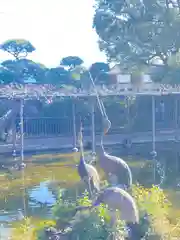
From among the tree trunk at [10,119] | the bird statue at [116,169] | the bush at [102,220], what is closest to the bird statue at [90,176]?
the bird statue at [116,169]

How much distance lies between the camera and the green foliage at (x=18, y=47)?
38.9m

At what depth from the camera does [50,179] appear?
16.5 m

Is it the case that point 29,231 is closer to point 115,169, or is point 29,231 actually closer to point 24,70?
point 115,169

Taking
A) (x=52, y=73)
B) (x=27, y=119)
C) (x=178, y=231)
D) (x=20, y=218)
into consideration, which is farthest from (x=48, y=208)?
(x=52, y=73)

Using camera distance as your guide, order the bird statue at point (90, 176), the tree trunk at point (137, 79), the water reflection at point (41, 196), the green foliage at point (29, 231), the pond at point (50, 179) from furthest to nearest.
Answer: the tree trunk at point (137, 79), the water reflection at point (41, 196), the pond at point (50, 179), the bird statue at point (90, 176), the green foliage at point (29, 231)

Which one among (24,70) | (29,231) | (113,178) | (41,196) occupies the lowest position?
(41,196)

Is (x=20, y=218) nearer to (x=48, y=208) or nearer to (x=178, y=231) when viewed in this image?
(x=48, y=208)

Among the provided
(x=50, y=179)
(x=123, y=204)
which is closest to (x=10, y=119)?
(x=50, y=179)

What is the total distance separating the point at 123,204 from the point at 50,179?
945 cm

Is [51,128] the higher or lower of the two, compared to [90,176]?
lower

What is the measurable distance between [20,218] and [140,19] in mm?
19538

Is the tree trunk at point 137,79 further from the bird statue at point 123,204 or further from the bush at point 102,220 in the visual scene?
the bird statue at point 123,204

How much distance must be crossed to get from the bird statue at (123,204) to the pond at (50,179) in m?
3.65

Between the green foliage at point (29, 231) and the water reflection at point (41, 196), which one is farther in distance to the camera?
the water reflection at point (41, 196)
